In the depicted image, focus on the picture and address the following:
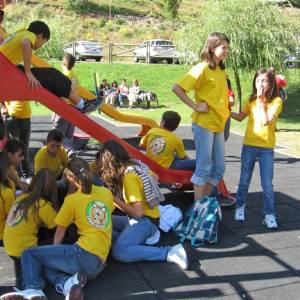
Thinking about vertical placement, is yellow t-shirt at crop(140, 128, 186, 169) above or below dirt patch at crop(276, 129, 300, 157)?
above

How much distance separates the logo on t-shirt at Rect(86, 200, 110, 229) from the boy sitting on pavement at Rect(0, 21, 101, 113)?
161cm

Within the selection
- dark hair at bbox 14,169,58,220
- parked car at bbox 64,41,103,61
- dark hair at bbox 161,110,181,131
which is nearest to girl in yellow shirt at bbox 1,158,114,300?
dark hair at bbox 14,169,58,220

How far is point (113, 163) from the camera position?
4.18 meters

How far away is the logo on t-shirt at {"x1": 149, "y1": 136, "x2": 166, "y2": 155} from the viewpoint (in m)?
5.66

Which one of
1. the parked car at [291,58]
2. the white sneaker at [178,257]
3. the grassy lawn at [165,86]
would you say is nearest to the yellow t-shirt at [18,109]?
the white sneaker at [178,257]

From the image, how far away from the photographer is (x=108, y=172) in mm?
4223

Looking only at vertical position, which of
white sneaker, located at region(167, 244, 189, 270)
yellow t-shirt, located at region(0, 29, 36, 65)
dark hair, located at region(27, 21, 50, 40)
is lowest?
white sneaker, located at region(167, 244, 189, 270)

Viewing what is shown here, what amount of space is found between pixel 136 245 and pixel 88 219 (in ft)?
2.21

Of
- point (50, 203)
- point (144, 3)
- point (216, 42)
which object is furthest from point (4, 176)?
point (144, 3)

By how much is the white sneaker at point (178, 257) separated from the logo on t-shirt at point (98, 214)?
0.69m

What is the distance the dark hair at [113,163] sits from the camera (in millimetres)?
4184

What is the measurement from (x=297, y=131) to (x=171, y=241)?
9.55 m

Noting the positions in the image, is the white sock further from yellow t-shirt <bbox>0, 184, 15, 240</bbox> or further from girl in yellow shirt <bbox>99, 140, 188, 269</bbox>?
yellow t-shirt <bbox>0, 184, 15, 240</bbox>

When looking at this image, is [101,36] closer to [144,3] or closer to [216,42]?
[144,3]
